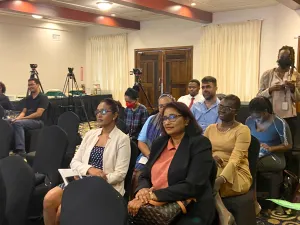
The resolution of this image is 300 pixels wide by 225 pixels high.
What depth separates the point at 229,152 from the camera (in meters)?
2.56

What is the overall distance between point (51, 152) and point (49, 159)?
6 cm

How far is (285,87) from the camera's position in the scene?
3.72 metres

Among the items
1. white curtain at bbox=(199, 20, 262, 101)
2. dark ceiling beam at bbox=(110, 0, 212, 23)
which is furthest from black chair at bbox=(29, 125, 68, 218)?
white curtain at bbox=(199, 20, 262, 101)

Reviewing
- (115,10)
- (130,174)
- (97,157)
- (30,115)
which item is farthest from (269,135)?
(115,10)

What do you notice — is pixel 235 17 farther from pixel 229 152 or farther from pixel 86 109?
pixel 229 152

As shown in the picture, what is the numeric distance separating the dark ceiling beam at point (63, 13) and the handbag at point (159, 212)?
20.3 ft

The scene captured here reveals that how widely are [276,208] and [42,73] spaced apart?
26.2 ft

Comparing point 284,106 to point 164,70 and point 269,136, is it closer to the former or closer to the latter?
point 269,136

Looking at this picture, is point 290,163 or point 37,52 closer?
point 290,163

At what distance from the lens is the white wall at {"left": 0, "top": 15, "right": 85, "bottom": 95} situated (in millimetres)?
8773

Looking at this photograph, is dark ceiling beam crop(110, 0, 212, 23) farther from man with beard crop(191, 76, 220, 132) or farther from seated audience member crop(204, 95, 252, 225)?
seated audience member crop(204, 95, 252, 225)

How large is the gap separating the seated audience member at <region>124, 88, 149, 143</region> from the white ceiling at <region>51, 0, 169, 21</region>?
3.74 metres

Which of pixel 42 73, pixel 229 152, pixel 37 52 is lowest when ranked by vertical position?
pixel 229 152

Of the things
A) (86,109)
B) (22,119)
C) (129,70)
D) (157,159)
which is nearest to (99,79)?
(129,70)
